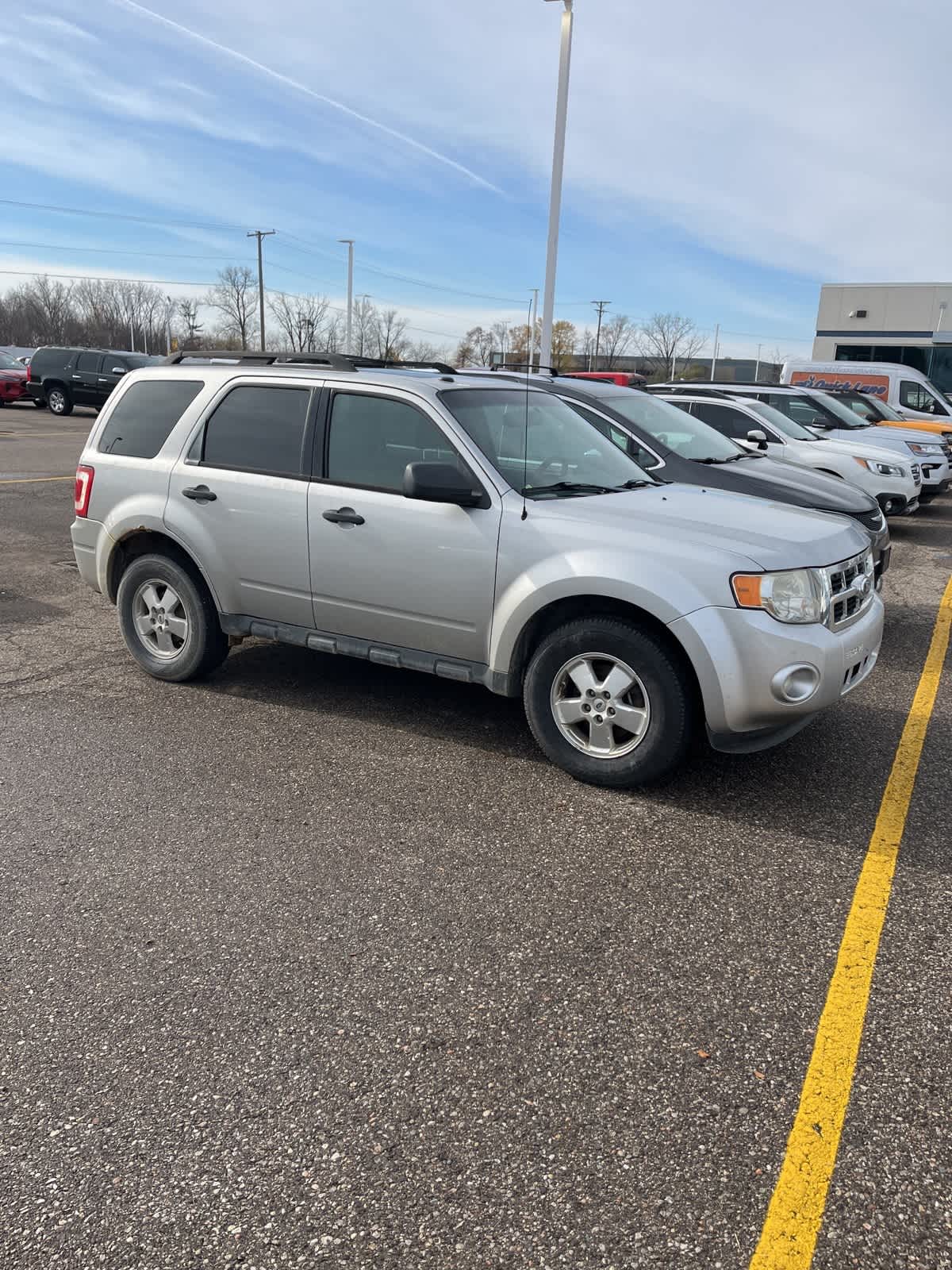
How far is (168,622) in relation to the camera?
5.75 metres

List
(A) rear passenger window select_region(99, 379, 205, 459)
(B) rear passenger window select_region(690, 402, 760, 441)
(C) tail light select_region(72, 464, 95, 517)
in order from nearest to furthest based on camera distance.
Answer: (A) rear passenger window select_region(99, 379, 205, 459) → (C) tail light select_region(72, 464, 95, 517) → (B) rear passenger window select_region(690, 402, 760, 441)

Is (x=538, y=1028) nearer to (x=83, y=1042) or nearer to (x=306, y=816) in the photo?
(x=83, y=1042)

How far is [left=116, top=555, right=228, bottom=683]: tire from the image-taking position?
5.61m

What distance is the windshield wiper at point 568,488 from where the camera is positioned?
4754 mm

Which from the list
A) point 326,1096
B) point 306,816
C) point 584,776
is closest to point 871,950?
point 584,776

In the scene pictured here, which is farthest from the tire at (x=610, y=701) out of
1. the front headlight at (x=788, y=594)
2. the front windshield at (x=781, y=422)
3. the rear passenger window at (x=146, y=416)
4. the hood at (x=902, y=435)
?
the hood at (x=902, y=435)

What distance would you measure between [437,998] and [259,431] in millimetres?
3449

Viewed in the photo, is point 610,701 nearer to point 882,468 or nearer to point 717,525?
point 717,525

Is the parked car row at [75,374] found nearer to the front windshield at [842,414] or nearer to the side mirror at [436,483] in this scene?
the front windshield at [842,414]

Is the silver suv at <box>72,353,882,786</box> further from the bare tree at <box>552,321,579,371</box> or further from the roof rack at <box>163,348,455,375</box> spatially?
the bare tree at <box>552,321,579,371</box>

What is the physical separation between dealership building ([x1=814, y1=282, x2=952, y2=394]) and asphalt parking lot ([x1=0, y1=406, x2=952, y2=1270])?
1887 inches

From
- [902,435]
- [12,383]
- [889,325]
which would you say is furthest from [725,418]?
[889,325]

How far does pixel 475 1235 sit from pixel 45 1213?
0.94 m

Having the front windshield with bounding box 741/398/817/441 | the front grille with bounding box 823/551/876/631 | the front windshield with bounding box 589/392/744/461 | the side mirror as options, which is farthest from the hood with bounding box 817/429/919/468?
the side mirror
